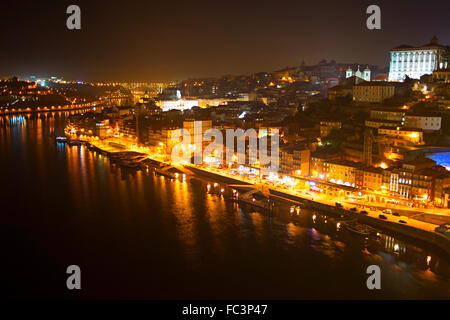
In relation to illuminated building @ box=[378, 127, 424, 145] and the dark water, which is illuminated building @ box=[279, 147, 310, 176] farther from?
illuminated building @ box=[378, 127, 424, 145]

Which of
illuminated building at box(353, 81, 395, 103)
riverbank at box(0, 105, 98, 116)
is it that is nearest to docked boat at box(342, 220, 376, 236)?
illuminated building at box(353, 81, 395, 103)

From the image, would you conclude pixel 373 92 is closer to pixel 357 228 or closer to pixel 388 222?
pixel 388 222

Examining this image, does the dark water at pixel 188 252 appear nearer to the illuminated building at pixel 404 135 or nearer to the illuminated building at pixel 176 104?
the illuminated building at pixel 404 135

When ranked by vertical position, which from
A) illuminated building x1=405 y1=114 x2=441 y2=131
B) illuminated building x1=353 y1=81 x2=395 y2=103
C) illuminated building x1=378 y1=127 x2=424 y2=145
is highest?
illuminated building x1=353 y1=81 x2=395 y2=103

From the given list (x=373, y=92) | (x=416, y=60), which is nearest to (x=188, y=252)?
(x=373, y=92)

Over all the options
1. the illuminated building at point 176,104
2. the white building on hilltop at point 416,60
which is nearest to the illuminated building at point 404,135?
the white building on hilltop at point 416,60
